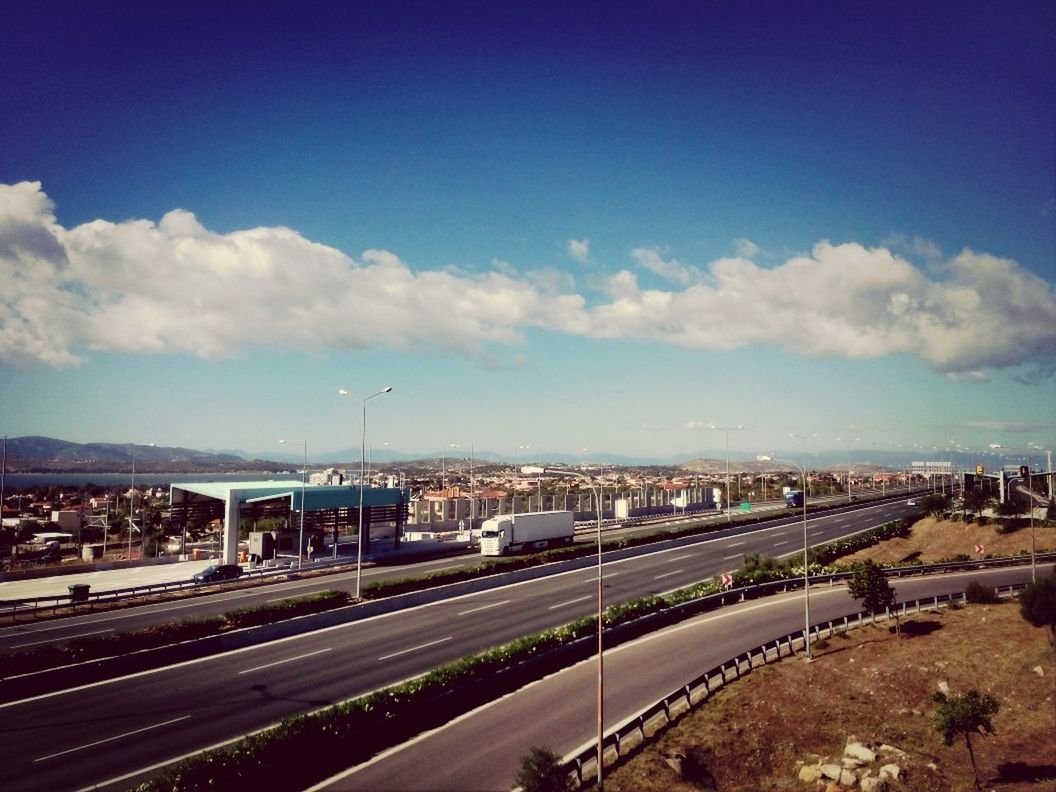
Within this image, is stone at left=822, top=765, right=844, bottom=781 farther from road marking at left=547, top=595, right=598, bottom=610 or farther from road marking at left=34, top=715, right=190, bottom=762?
road marking at left=34, top=715, right=190, bottom=762

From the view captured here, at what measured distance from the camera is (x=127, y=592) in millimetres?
42031

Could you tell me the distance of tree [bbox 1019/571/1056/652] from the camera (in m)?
31.1

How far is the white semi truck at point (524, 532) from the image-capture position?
58.3m

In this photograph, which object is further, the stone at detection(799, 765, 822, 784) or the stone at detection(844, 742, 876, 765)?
the stone at detection(844, 742, 876, 765)

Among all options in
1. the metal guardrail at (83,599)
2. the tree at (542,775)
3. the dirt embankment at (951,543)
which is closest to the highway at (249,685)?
the tree at (542,775)

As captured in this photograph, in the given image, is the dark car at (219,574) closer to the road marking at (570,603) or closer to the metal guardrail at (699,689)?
the road marking at (570,603)

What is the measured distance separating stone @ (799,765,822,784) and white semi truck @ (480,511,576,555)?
129 feet

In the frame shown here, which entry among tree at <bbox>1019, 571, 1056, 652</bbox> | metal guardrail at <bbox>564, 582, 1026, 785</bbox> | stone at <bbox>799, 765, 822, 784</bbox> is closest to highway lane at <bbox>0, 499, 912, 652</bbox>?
metal guardrail at <bbox>564, 582, 1026, 785</bbox>

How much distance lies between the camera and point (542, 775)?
16.2 meters

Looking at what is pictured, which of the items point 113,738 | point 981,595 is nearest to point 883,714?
point 981,595

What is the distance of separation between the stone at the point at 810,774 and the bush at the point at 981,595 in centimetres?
2814

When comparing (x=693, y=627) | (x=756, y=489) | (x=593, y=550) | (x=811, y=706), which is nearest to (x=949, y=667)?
(x=811, y=706)

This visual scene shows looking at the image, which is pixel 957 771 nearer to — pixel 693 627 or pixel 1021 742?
pixel 1021 742

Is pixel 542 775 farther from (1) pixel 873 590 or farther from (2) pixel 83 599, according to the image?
(2) pixel 83 599
